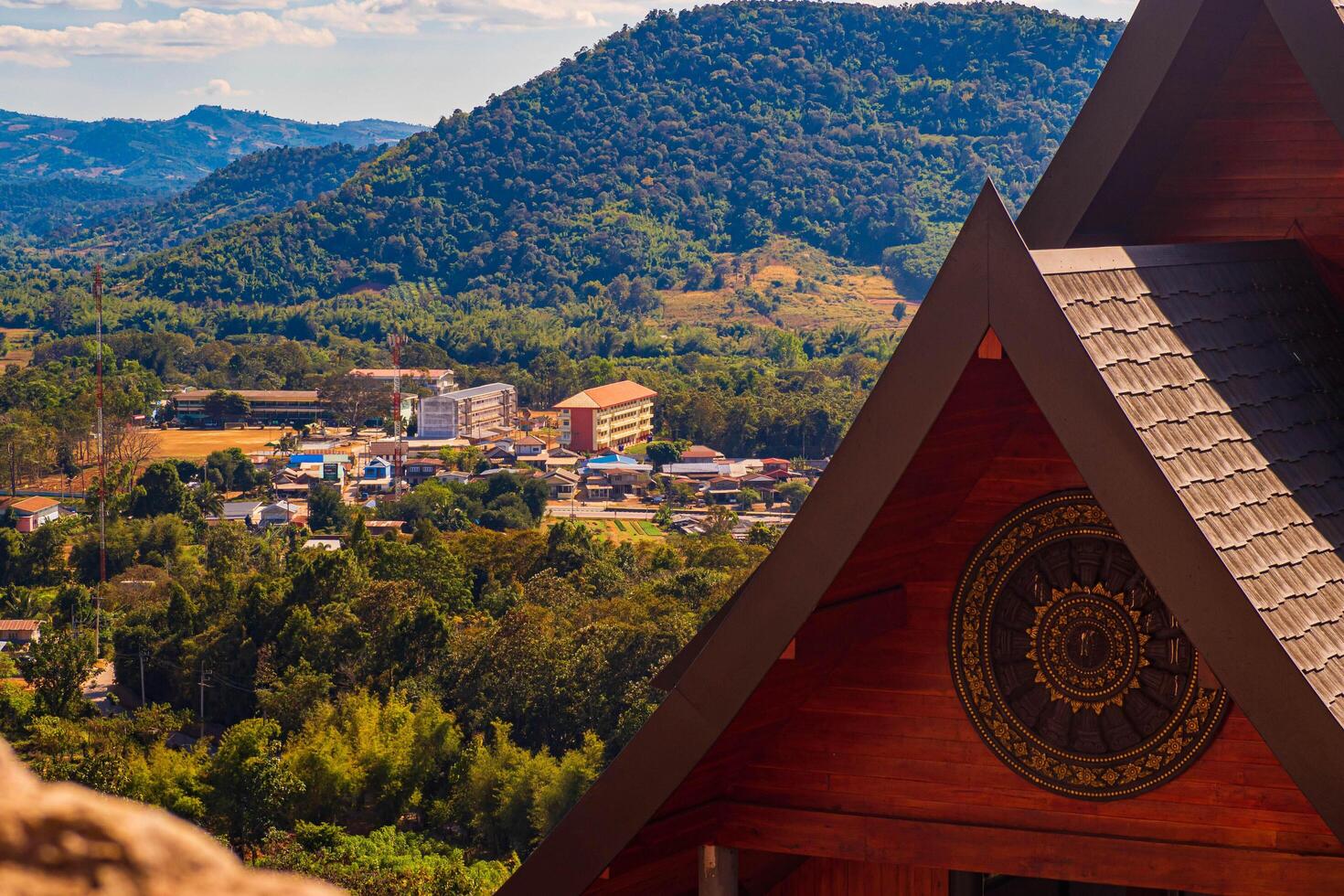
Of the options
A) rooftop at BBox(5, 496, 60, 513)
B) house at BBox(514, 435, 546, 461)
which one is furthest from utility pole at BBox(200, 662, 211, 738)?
house at BBox(514, 435, 546, 461)

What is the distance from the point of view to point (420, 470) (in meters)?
63.1

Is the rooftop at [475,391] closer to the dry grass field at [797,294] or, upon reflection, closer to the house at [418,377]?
the house at [418,377]

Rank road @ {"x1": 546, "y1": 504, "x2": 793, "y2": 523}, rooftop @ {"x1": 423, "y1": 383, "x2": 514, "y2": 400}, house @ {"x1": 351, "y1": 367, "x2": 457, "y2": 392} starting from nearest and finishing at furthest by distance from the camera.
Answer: road @ {"x1": 546, "y1": 504, "x2": 793, "y2": 523} → rooftop @ {"x1": 423, "y1": 383, "x2": 514, "y2": 400} → house @ {"x1": 351, "y1": 367, "x2": 457, "y2": 392}

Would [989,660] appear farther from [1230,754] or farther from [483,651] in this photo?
[483,651]

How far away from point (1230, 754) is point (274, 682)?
93.0 ft

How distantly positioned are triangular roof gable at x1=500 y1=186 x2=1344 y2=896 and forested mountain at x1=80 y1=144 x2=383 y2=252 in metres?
157

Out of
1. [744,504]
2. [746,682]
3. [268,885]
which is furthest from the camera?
[744,504]

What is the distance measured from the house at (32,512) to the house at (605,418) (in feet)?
73.6

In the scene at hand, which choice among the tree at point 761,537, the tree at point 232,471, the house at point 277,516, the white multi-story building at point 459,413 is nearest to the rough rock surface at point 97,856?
the tree at point 761,537

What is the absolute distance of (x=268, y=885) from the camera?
835mm

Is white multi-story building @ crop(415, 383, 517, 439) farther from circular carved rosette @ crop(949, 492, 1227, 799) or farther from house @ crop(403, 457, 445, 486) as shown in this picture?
circular carved rosette @ crop(949, 492, 1227, 799)

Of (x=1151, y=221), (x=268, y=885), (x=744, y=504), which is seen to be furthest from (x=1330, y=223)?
(x=744, y=504)

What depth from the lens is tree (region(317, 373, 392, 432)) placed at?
76.9 m

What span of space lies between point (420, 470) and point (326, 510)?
9219mm
